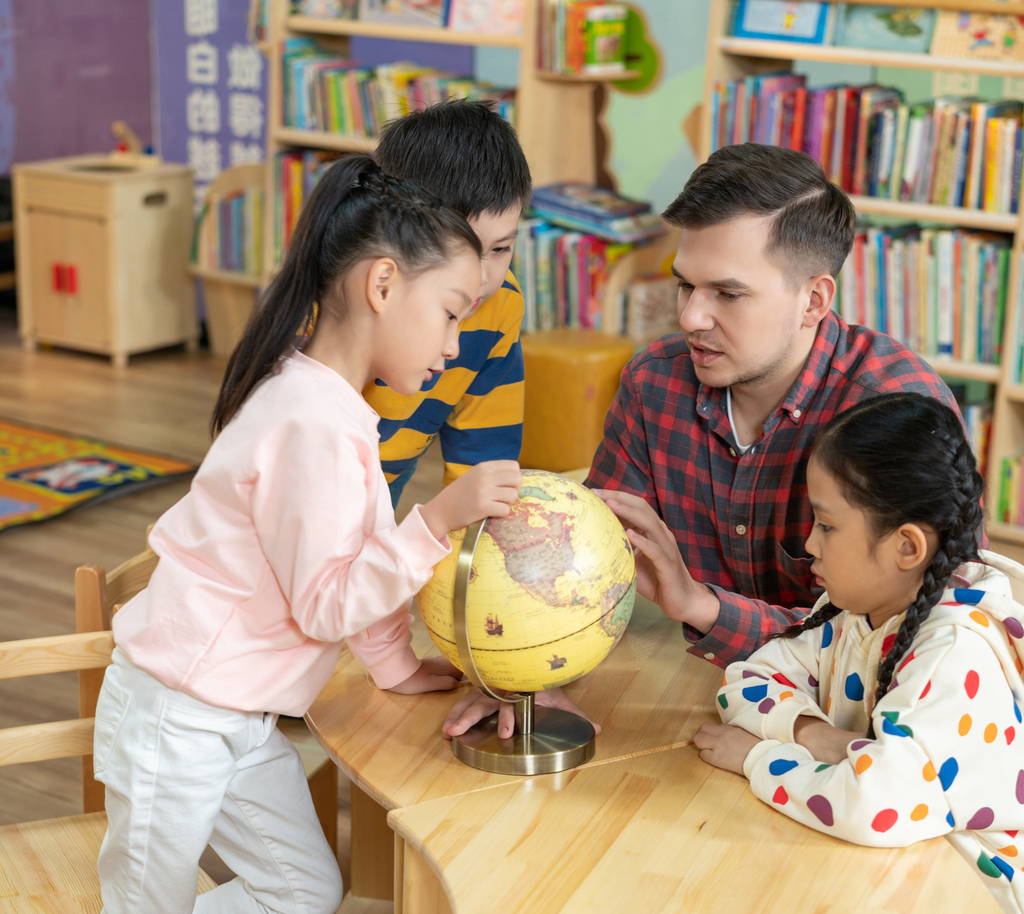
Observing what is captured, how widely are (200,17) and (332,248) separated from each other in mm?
5389

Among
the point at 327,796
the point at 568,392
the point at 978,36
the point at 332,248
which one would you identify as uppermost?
the point at 978,36

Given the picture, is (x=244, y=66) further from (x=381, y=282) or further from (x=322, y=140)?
(x=381, y=282)

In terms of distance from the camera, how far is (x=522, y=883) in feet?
4.02

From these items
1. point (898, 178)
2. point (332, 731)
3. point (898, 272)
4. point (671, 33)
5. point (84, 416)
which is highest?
point (671, 33)

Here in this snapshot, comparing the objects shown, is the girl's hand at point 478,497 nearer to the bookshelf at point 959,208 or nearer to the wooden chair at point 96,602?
the wooden chair at point 96,602

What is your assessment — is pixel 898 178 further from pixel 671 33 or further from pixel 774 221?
pixel 774 221

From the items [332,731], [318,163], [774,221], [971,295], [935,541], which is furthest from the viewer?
[318,163]

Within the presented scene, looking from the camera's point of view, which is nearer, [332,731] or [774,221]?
[332,731]

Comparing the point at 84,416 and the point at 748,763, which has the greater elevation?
the point at 748,763

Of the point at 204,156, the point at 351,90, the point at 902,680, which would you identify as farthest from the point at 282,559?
the point at 204,156

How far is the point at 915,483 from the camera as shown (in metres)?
1.35

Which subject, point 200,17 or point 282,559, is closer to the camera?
point 282,559

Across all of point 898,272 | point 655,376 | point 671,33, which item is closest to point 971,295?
point 898,272

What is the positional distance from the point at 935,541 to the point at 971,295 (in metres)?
2.95
